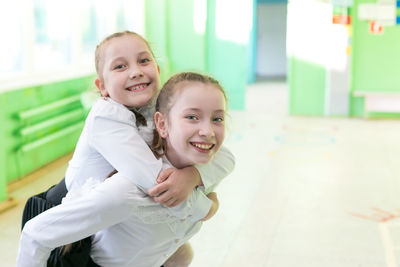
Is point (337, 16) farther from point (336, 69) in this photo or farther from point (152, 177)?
point (152, 177)

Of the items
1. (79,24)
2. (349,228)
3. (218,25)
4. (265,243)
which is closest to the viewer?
(265,243)

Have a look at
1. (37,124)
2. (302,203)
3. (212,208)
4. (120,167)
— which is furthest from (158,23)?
(120,167)

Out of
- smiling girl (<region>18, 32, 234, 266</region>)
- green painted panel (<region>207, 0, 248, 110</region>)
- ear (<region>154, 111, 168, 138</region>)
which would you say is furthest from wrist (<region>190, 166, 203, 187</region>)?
green painted panel (<region>207, 0, 248, 110</region>)

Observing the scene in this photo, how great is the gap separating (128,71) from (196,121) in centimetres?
21

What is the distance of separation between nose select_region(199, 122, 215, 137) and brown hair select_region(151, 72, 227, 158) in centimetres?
9

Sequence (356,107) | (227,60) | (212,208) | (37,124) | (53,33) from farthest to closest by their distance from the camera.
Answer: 1. (227,60)
2. (356,107)
3. (53,33)
4. (37,124)
5. (212,208)

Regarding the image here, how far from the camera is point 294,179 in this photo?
368cm

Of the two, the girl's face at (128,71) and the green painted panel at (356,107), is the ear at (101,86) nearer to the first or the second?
the girl's face at (128,71)

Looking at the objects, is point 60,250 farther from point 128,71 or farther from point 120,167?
point 128,71

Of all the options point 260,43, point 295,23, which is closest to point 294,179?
point 295,23

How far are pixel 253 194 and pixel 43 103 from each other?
6.14 feet

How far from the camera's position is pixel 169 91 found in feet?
3.67

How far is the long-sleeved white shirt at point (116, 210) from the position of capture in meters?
1.02

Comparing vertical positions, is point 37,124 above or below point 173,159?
below
